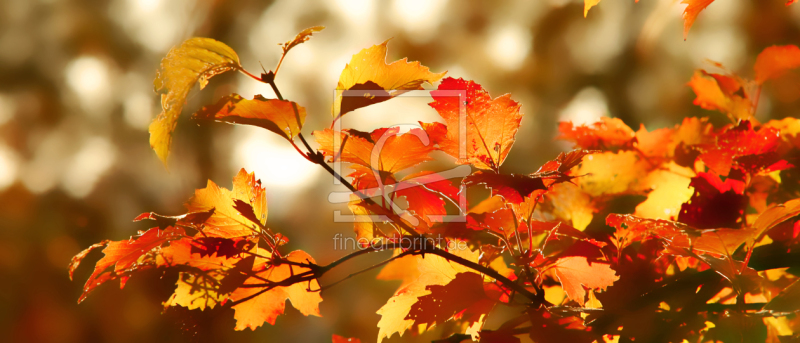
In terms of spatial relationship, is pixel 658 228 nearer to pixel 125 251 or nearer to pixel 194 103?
pixel 125 251

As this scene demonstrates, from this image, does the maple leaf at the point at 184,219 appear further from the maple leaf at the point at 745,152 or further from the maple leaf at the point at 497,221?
the maple leaf at the point at 745,152

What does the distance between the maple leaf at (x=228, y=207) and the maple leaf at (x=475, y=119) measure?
0.28ft

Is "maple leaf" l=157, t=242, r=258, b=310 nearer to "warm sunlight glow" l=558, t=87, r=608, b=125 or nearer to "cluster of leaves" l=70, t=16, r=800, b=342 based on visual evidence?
"cluster of leaves" l=70, t=16, r=800, b=342

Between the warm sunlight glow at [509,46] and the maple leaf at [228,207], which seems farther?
the warm sunlight glow at [509,46]

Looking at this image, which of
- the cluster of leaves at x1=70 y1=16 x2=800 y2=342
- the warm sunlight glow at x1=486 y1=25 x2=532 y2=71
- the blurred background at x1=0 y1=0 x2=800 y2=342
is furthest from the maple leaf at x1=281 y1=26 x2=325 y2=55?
the warm sunlight glow at x1=486 y1=25 x2=532 y2=71

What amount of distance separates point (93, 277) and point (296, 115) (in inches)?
4.3

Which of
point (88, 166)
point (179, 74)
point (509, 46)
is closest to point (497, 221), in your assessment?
point (179, 74)

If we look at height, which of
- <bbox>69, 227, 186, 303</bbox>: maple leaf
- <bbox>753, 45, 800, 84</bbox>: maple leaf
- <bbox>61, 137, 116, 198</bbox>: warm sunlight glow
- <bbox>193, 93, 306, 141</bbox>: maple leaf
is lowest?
<bbox>61, 137, 116, 198</bbox>: warm sunlight glow

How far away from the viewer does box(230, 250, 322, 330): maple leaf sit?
192 mm

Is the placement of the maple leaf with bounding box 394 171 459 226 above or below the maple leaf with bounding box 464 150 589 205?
below

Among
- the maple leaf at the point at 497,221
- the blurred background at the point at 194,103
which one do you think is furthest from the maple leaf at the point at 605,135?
the blurred background at the point at 194,103

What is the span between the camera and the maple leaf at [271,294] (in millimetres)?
192

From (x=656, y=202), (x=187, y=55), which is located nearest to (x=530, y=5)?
(x=656, y=202)

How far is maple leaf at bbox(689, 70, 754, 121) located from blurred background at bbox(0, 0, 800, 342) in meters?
0.73
